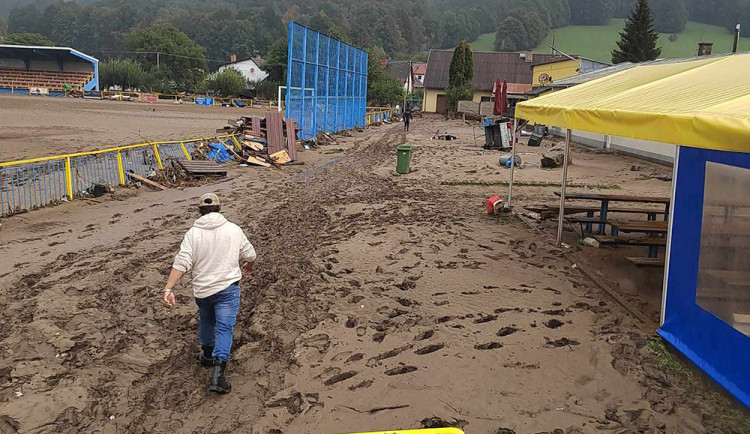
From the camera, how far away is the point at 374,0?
172250 mm

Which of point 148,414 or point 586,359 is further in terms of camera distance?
point 586,359

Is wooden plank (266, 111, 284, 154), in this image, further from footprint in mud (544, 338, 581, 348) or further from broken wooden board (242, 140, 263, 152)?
footprint in mud (544, 338, 581, 348)

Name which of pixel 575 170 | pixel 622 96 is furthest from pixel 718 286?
pixel 575 170

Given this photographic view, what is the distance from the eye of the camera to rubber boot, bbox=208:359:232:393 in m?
4.80

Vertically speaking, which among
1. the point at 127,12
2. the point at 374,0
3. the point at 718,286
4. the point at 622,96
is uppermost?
the point at 374,0

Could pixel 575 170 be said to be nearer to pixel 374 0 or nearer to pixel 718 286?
pixel 718 286

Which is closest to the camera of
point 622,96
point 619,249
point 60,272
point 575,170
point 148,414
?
point 148,414

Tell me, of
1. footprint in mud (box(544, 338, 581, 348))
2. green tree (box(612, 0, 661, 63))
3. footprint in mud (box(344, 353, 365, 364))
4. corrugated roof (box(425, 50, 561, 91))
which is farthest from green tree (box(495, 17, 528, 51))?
footprint in mud (box(344, 353, 365, 364))

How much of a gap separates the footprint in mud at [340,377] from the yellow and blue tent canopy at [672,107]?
125 inches

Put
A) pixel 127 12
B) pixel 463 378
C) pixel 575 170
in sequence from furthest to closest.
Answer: pixel 127 12 < pixel 575 170 < pixel 463 378

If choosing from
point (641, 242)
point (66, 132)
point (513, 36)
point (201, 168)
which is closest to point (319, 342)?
point (641, 242)

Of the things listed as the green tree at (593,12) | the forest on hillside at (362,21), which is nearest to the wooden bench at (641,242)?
the forest on hillside at (362,21)

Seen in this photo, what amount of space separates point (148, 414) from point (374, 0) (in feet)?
587

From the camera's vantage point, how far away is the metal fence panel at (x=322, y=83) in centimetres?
2575
